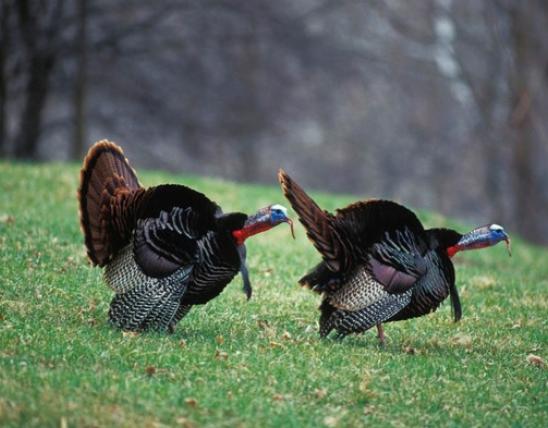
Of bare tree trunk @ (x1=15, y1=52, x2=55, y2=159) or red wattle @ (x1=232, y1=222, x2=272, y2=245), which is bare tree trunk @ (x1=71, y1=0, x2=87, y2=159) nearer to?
bare tree trunk @ (x1=15, y1=52, x2=55, y2=159)

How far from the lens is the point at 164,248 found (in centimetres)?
838

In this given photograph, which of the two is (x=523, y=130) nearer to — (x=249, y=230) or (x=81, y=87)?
(x=81, y=87)

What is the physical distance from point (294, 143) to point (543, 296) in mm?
29913

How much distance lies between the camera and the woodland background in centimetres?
2402

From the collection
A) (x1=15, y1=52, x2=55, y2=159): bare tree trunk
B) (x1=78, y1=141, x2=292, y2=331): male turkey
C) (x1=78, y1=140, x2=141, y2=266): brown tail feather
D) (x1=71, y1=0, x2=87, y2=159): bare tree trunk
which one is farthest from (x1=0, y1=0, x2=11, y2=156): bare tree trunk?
(x1=78, y1=141, x2=292, y2=331): male turkey

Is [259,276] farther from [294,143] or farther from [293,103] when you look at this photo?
[294,143]

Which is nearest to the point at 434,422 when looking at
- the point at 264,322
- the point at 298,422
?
the point at 298,422

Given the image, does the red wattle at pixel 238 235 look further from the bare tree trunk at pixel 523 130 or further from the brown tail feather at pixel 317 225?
the bare tree trunk at pixel 523 130

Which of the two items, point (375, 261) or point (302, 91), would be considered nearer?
point (375, 261)

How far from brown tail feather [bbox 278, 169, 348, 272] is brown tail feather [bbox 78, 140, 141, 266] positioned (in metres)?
1.40

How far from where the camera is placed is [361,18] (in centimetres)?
3562

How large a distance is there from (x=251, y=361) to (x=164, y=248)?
46.2 inches

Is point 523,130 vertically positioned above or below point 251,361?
above

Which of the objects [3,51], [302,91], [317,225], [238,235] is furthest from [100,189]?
[302,91]
